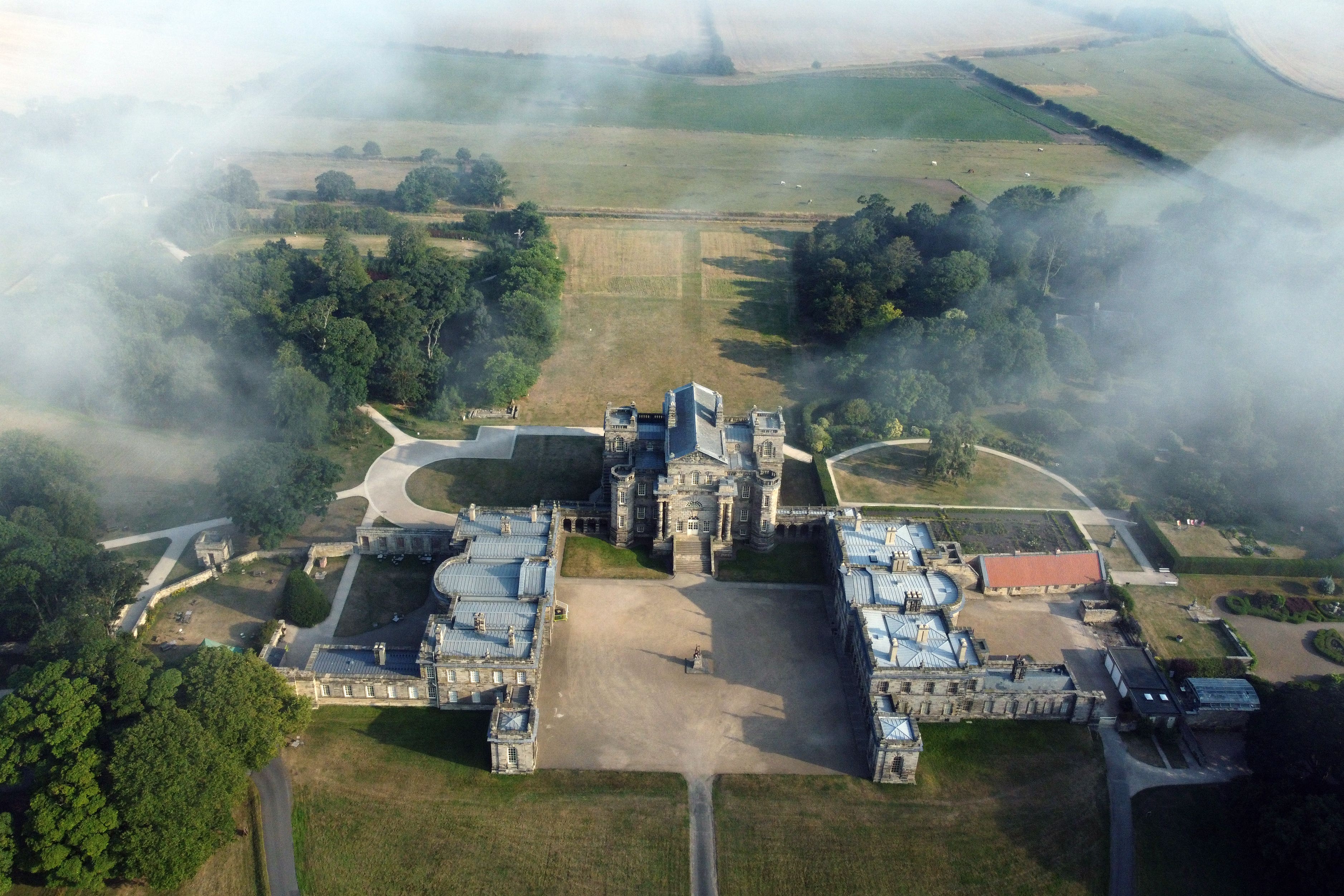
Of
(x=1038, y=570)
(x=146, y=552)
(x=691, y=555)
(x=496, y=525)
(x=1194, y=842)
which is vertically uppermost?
(x=496, y=525)

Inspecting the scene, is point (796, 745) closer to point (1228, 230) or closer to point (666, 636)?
point (666, 636)

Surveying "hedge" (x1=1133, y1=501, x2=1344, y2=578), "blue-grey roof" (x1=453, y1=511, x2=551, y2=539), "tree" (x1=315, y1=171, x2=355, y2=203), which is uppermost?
"tree" (x1=315, y1=171, x2=355, y2=203)

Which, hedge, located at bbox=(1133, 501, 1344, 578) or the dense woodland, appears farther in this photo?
the dense woodland

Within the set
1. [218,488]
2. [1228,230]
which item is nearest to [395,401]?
[218,488]

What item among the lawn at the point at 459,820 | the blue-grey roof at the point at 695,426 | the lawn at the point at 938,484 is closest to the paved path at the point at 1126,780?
the lawn at the point at 459,820

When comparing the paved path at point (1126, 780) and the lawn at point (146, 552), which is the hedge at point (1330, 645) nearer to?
the paved path at point (1126, 780)

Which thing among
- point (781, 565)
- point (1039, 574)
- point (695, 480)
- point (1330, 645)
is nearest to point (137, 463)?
point (695, 480)

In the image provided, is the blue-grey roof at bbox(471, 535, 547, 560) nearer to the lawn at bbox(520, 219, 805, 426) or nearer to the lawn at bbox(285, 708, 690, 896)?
the lawn at bbox(285, 708, 690, 896)

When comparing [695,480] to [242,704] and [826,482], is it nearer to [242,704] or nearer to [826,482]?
[826,482]

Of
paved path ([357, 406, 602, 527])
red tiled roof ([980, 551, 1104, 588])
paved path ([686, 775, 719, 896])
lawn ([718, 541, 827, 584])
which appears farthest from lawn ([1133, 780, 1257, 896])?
paved path ([357, 406, 602, 527])
